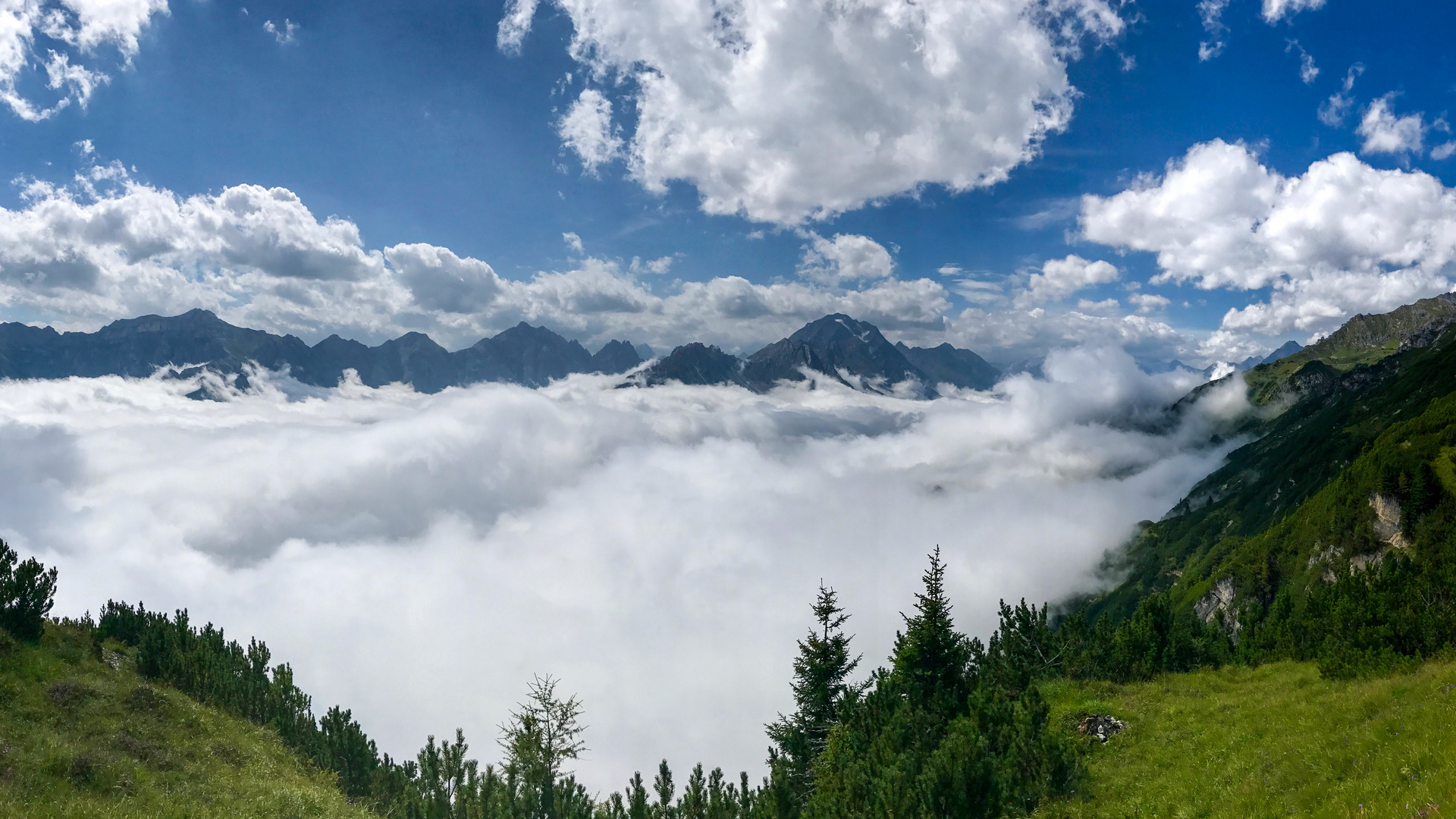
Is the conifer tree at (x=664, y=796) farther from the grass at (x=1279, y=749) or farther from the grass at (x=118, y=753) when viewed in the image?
the grass at (x=1279, y=749)

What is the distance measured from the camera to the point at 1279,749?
65.8 feet

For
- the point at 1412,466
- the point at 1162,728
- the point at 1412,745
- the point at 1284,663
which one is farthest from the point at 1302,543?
the point at 1412,745

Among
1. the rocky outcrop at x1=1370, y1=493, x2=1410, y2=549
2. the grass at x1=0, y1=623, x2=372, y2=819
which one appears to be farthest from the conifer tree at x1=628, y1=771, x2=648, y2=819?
the rocky outcrop at x1=1370, y1=493, x2=1410, y2=549

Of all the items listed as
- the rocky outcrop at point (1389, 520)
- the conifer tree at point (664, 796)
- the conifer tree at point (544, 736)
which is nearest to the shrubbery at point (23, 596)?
the conifer tree at point (544, 736)

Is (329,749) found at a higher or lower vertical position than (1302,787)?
lower

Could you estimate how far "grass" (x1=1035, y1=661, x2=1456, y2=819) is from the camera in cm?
1453

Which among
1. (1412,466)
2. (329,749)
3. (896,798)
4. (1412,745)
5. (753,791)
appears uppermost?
(1412,466)

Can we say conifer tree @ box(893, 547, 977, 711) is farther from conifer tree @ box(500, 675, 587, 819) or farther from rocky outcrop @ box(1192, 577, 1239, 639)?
rocky outcrop @ box(1192, 577, 1239, 639)

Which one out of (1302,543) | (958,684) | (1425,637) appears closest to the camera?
(1425,637)

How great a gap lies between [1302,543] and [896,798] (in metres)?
190

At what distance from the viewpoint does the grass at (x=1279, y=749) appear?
14531mm

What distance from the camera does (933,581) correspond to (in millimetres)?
40312

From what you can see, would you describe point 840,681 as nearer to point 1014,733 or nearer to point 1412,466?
point 1014,733

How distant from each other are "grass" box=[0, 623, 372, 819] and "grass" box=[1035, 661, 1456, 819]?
43681 millimetres
